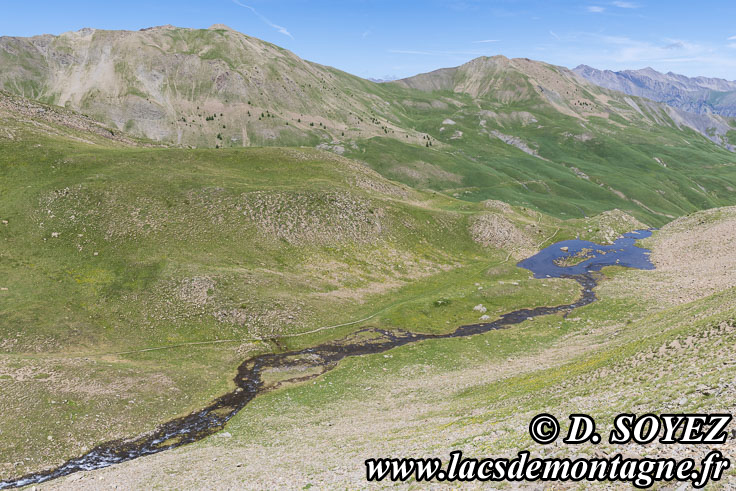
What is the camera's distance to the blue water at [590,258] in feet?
333

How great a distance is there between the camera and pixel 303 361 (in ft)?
198

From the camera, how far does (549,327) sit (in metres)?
68.6

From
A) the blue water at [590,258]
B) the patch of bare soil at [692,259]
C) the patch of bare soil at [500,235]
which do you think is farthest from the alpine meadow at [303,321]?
the blue water at [590,258]

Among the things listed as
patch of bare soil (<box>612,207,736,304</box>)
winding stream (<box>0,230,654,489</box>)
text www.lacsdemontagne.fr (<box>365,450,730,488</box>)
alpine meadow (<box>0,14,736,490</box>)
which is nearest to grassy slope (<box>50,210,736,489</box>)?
alpine meadow (<box>0,14,736,490</box>)

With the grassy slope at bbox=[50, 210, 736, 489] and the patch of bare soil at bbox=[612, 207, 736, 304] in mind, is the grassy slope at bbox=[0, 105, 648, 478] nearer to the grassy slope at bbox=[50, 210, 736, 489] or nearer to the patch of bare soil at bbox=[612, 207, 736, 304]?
the grassy slope at bbox=[50, 210, 736, 489]

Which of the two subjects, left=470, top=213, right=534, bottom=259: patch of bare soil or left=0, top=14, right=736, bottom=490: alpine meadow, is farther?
left=470, top=213, right=534, bottom=259: patch of bare soil

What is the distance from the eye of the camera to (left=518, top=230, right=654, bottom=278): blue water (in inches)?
3991

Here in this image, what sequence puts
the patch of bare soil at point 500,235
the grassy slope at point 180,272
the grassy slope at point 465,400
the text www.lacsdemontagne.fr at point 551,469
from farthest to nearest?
the patch of bare soil at point 500,235 → the grassy slope at point 180,272 → the grassy slope at point 465,400 → the text www.lacsdemontagne.fr at point 551,469

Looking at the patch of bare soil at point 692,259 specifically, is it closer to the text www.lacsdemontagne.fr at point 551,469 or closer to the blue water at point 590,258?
the blue water at point 590,258

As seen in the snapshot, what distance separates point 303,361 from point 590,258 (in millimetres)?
90116

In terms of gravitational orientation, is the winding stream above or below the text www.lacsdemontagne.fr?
below

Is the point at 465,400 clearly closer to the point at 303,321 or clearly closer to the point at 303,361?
the point at 303,361

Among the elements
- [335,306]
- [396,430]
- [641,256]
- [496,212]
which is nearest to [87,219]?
[335,306]

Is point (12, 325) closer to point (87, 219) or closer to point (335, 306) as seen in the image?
point (87, 219)
